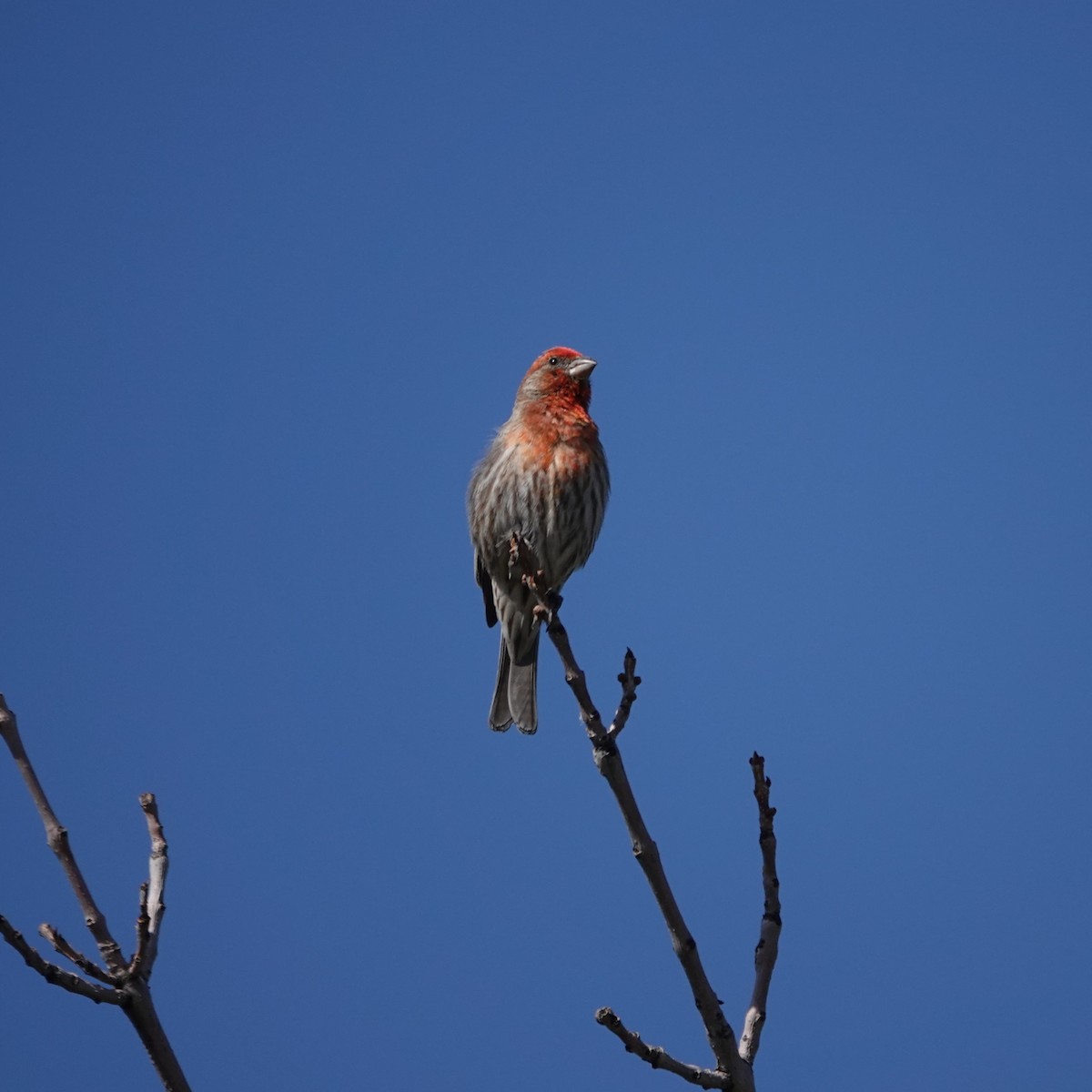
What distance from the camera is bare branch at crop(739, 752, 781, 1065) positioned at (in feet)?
10.7

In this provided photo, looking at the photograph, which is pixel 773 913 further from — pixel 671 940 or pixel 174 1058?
pixel 174 1058

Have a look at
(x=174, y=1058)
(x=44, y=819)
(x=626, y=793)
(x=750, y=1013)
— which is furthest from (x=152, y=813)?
(x=750, y=1013)

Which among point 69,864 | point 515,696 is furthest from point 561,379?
point 69,864

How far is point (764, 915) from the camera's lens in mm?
3420

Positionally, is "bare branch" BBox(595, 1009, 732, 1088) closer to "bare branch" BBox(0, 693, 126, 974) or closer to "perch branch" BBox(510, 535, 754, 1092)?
"perch branch" BBox(510, 535, 754, 1092)

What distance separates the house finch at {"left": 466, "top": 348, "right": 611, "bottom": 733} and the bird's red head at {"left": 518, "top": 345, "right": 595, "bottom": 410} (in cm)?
2

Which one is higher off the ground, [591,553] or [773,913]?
[591,553]

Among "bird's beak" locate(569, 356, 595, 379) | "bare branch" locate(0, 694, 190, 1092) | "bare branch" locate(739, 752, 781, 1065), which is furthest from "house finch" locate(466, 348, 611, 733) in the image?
→ "bare branch" locate(0, 694, 190, 1092)

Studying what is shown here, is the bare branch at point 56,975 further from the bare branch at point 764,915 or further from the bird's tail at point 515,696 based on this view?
the bird's tail at point 515,696

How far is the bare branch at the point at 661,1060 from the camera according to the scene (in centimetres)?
292

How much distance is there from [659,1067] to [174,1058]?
114 cm

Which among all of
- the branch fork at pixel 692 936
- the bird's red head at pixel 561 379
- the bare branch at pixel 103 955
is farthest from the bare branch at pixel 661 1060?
the bird's red head at pixel 561 379

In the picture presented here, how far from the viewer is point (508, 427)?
26.6 ft

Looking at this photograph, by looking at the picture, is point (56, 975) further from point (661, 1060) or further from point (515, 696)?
point (515, 696)
